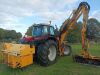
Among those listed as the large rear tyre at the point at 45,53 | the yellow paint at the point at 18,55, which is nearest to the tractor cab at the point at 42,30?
the large rear tyre at the point at 45,53

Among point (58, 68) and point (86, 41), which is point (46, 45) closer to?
point (58, 68)

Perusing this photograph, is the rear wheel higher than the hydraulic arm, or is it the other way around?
the hydraulic arm

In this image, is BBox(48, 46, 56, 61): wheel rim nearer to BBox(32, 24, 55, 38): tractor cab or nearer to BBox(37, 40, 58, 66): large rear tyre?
BBox(37, 40, 58, 66): large rear tyre

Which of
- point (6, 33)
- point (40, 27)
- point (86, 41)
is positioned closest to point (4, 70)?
point (40, 27)

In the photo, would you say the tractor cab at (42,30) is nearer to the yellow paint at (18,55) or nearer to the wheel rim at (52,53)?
the wheel rim at (52,53)

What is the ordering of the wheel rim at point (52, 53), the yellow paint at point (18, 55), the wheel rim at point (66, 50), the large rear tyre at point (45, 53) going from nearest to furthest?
1. the yellow paint at point (18, 55)
2. the large rear tyre at point (45, 53)
3. the wheel rim at point (52, 53)
4. the wheel rim at point (66, 50)

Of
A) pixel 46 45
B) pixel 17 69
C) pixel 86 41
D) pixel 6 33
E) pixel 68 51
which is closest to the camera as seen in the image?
pixel 17 69

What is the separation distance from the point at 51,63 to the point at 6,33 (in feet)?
271

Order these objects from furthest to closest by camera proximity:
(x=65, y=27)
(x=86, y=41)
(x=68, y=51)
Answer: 1. (x=68, y=51)
2. (x=65, y=27)
3. (x=86, y=41)

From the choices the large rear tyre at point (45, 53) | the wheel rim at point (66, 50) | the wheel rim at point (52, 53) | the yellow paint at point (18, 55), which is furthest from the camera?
the wheel rim at point (66, 50)

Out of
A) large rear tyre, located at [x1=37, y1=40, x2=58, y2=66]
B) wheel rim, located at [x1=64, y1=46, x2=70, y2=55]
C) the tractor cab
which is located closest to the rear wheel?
wheel rim, located at [x1=64, y1=46, x2=70, y2=55]

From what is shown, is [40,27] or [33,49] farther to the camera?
[40,27]

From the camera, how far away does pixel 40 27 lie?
40.2 feet

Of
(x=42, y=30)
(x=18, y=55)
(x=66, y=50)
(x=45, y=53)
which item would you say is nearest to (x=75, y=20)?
(x=42, y=30)
